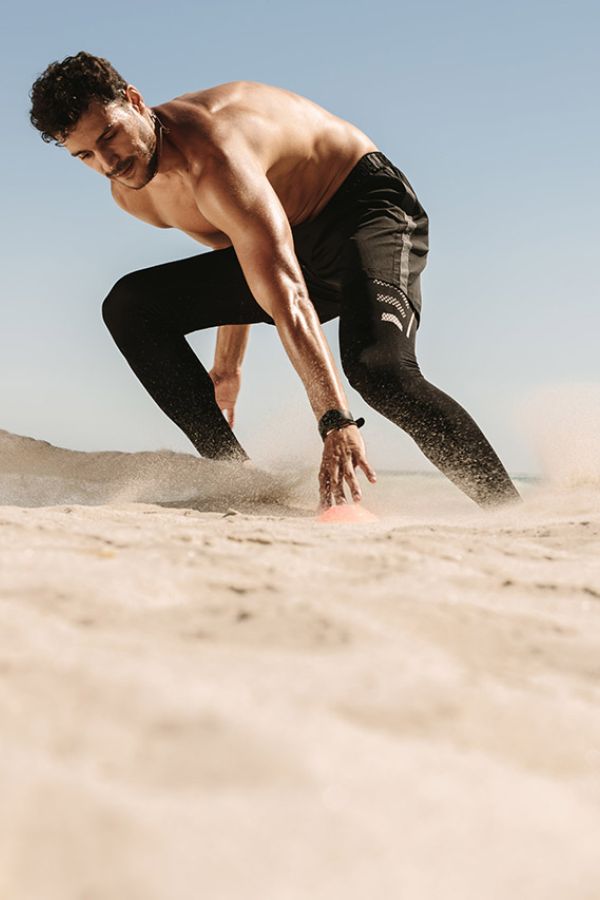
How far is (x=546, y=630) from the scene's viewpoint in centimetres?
93

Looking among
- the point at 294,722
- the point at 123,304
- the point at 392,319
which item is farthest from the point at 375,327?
the point at 294,722

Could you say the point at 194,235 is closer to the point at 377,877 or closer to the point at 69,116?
the point at 69,116

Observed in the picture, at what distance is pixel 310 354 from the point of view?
2133mm

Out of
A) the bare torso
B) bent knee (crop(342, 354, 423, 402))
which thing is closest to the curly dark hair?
the bare torso

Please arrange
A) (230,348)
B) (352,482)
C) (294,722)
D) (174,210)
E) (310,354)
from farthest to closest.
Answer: (230,348) → (174,210) → (310,354) → (352,482) → (294,722)

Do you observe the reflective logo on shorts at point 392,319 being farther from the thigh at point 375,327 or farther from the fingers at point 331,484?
the fingers at point 331,484

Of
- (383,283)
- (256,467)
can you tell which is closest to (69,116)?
(383,283)

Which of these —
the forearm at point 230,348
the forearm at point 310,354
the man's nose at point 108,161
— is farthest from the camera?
the forearm at point 230,348

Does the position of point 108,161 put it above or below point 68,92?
below

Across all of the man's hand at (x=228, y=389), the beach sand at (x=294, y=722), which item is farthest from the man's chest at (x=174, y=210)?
the beach sand at (x=294, y=722)

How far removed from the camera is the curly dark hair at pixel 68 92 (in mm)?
2232

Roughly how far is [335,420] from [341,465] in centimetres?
12

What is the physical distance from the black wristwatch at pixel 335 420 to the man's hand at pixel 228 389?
1.34 meters

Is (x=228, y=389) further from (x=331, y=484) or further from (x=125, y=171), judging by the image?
(x=331, y=484)
